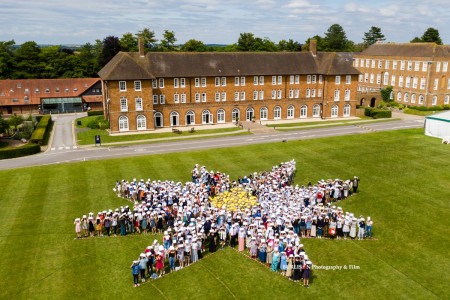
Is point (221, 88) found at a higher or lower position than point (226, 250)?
higher

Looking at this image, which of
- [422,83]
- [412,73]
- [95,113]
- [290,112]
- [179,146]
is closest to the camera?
[179,146]

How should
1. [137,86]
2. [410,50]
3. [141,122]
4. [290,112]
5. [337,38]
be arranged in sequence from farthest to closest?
[337,38]
[410,50]
[290,112]
[141,122]
[137,86]

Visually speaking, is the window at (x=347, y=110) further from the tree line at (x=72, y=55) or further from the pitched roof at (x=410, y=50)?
the tree line at (x=72, y=55)

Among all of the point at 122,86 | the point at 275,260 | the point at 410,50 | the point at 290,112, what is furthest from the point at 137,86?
the point at 410,50

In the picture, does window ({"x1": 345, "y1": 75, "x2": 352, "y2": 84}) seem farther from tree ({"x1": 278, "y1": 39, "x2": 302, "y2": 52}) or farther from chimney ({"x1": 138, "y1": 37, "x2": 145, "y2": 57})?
tree ({"x1": 278, "y1": 39, "x2": 302, "y2": 52})

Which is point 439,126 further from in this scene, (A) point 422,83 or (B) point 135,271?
(B) point 135,271

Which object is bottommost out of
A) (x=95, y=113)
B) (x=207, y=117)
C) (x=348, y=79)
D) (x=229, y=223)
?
(x=95, y=113)
